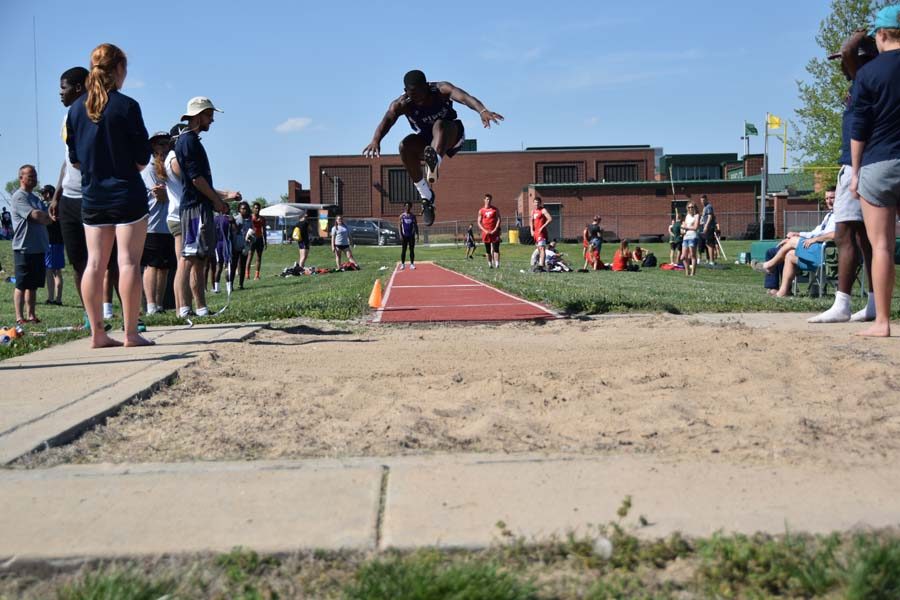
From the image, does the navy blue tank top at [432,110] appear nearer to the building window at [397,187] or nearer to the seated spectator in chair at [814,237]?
the seated spectator in chair at [814,237]

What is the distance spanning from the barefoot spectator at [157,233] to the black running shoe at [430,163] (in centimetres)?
264

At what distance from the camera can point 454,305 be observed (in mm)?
9352

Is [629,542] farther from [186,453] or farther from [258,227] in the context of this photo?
[258,227]

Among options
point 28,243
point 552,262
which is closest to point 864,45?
point 28,243

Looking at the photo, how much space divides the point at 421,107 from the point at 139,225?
11.4 ft

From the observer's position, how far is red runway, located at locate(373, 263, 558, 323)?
8042mm

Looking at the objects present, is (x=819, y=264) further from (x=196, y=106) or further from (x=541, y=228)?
(x=541, y=228)

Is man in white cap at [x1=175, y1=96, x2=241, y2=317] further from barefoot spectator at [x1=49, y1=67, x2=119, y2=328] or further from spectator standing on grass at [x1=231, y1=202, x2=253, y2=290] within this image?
spectator standing on grass at [x1=231, y1=202, x2=253, y2=290]

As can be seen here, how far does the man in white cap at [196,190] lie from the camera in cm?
792

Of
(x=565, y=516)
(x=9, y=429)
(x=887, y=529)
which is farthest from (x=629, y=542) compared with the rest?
(x=9, y=429)

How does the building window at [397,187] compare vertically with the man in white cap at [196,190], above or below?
above

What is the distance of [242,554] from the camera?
219 cm

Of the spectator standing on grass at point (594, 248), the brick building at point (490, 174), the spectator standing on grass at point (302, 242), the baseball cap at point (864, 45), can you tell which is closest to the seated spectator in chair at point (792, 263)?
Answer: the baseball cap at point (864, 45)

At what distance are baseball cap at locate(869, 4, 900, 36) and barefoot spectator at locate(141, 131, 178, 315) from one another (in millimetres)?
6495
